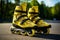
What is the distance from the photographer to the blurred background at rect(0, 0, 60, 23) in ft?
7.16

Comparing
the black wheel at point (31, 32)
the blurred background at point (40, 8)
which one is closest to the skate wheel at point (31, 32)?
the black wheel at point (31, 32)

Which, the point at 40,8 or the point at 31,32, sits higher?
the point at 40,8

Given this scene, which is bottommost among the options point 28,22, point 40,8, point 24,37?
point 24,37

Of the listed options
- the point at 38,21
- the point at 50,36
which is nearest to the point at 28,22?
the point at 38,21

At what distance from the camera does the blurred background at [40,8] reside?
2182 mm

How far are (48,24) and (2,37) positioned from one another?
434 mm

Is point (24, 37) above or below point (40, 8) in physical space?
below

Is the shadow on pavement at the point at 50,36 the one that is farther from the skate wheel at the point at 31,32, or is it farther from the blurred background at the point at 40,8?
the blurred background at the point at 40,8

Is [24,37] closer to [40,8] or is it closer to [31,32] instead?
[31,32]

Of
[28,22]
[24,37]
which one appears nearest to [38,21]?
[28,22]

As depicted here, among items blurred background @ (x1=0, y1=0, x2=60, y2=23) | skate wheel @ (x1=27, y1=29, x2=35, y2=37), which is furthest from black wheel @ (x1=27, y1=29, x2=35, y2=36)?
blurred background @ (x1=0, y1=0, x2=60, y2=23)

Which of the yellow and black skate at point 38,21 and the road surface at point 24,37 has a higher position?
the yellow and black skate at point 38,21

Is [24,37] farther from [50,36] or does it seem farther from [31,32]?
[50,36]

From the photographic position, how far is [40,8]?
2.22 m
